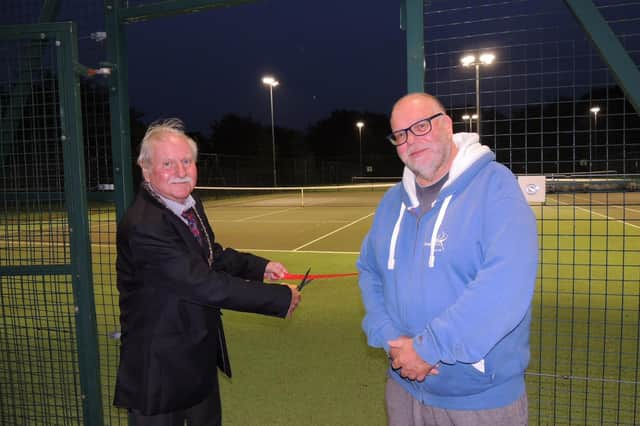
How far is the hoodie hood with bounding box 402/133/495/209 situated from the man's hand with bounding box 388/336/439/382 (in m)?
0.56

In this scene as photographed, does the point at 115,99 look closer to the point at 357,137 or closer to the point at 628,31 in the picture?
the point at 628,31

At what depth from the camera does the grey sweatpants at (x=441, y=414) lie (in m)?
1.97

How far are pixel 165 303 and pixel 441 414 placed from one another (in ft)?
4.19

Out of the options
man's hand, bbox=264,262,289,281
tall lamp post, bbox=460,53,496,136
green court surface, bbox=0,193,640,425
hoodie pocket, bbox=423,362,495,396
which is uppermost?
tall lamp post, bbox=460,53,496,136

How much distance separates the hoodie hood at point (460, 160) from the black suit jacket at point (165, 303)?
2.72ft

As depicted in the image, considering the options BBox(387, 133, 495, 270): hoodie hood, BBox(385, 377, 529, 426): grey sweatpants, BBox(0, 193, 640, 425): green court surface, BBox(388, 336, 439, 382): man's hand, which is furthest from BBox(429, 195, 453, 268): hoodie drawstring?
BBox(0, 193, 640, 425): green court surface

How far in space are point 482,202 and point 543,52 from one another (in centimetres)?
144

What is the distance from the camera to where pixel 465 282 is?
195cm

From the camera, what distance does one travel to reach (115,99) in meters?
3.25

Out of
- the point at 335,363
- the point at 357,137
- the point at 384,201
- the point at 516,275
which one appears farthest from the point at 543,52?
the point at 357,137

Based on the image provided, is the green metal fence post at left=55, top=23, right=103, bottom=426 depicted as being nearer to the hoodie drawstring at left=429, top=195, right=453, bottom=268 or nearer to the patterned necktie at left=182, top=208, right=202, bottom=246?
the patterned necktie at left=182, top=208, right=202, bottom=246

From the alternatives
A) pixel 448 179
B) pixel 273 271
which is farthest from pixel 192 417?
pixel 448 179

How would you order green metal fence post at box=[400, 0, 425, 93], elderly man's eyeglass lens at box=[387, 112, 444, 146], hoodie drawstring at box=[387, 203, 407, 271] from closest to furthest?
1. elderly man's eyeglass lens at box=[387, 112, 444, 146]
2. hoodie drawstring at box=[387, 203, 407, 271]
3. green metal fence post at box=[400, 0, 425, 93]

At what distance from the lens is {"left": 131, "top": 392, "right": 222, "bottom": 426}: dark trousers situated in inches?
94.9
